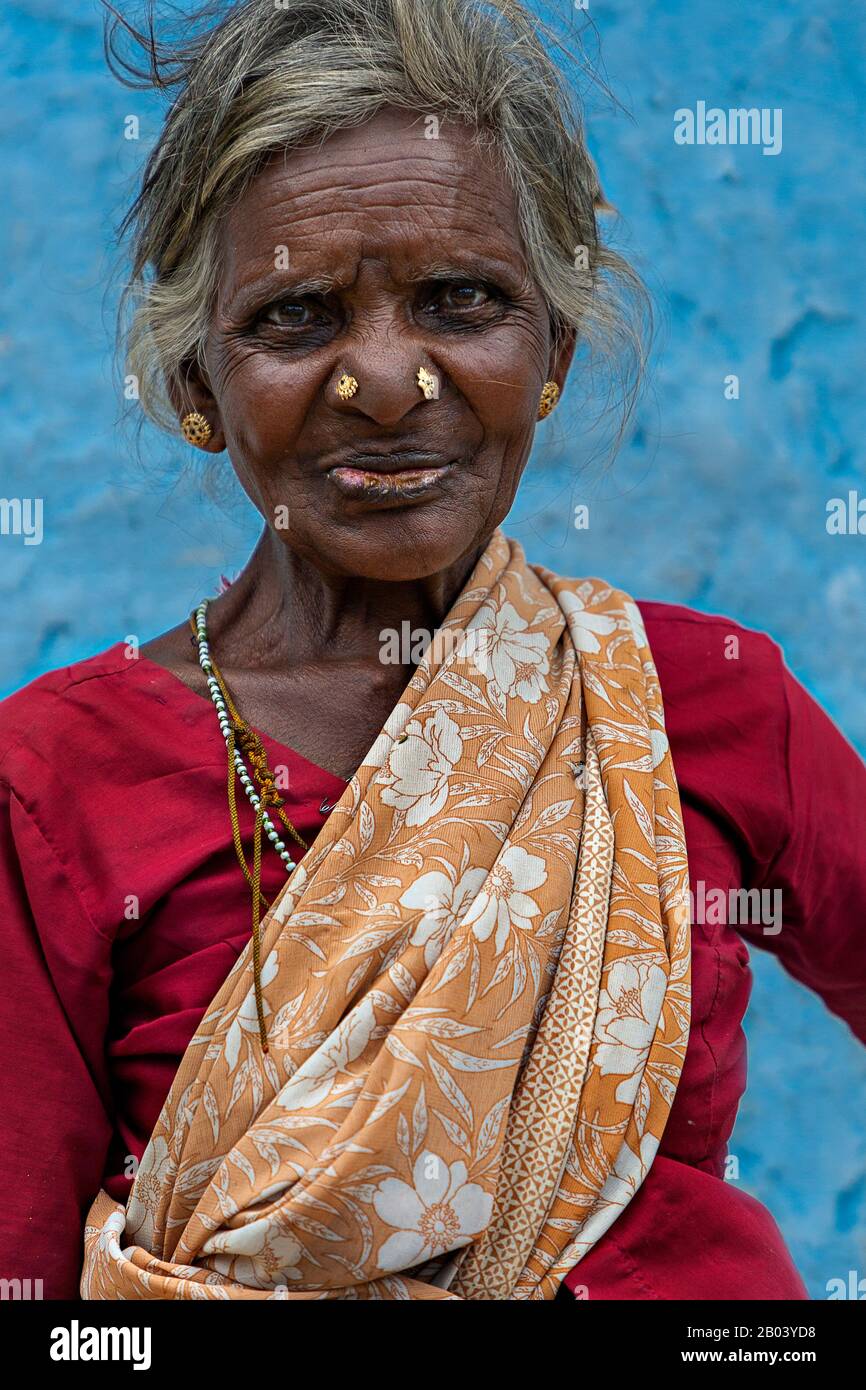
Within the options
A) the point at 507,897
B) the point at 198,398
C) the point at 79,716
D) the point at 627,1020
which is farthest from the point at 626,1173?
the point at 198,398

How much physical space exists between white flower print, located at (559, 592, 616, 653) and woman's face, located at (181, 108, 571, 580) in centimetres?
20

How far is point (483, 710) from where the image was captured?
1.71 metres

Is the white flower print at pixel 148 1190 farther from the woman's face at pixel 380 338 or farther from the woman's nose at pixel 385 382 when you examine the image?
the woman's nose at pixel 385 382

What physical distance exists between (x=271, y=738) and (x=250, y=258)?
52cm

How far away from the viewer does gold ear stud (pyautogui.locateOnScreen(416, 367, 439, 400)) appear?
161cm

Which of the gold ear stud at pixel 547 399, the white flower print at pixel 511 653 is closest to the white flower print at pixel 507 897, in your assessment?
the white flower print at pixel 511 653

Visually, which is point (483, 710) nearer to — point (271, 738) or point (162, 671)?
point (271, 738)

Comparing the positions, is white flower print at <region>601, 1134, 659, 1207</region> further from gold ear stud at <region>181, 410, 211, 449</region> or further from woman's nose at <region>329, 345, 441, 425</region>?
gold ear stud at <region>181, 410, 211, 449</region>

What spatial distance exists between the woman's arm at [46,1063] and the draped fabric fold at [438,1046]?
0.16 feet

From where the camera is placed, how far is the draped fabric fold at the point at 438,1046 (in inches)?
57.8

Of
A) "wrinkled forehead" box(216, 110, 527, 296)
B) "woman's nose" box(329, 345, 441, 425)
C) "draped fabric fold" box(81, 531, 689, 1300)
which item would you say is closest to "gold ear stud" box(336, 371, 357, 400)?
"woman's nose" box(329, 345, 441, 425)

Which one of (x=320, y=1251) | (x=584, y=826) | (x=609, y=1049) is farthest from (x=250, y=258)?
(x=320, y=1251)

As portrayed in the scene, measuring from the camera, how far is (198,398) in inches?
72.1

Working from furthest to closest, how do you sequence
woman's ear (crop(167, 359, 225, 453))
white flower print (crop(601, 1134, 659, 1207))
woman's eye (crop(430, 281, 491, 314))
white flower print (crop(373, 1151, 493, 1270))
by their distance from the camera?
woman's ear (crop(167, 359, 225, 453))
woman's eye (crop(430, 281, 491, 314))
white flower print (crop(601, 1134, 659, 1207))
white flower print (crop(373, 1151, 493, 1270))
